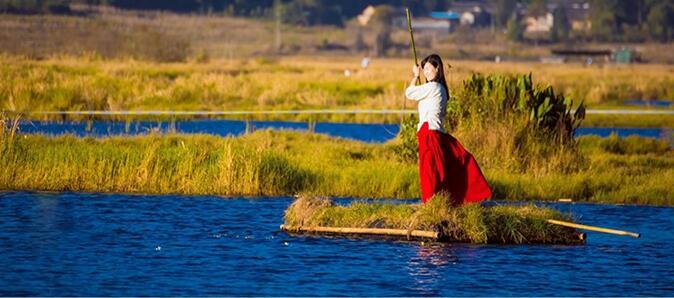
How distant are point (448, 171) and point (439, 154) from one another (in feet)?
0.88

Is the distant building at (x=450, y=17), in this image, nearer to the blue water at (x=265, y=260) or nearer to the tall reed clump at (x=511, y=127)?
the tall reed clump at (x=511, y=127)

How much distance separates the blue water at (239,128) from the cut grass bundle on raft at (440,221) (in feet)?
46.6

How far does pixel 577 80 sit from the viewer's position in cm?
6112

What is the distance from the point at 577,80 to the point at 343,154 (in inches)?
1359

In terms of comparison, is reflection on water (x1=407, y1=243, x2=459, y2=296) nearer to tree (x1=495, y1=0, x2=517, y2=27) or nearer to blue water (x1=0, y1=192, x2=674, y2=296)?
blue water (x1=0, y1=192, x2=674, y2=296)

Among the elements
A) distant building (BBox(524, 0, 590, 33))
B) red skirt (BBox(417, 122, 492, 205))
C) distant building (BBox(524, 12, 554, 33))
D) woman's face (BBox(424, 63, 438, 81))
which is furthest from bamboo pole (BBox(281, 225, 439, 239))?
distant building (BBox(524, 12, 554, 33))

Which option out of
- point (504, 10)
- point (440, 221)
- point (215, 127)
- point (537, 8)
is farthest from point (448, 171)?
point (537, 8)

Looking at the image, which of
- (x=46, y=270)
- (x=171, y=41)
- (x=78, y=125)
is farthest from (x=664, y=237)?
(x=171, y=41)

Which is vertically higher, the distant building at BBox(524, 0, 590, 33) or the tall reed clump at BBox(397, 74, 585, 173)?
the tall reed clump at BBox(397, 74, 585, 173)

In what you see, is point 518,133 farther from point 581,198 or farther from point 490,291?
point 490,291

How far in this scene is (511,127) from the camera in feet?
86.7

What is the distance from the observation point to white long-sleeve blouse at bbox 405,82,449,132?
19.2 metres

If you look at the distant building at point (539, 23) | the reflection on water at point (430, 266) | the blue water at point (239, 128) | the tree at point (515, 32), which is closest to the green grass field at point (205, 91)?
the blue water at point (239, 128)

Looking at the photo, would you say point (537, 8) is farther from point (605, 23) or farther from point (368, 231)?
point (368, 231)
